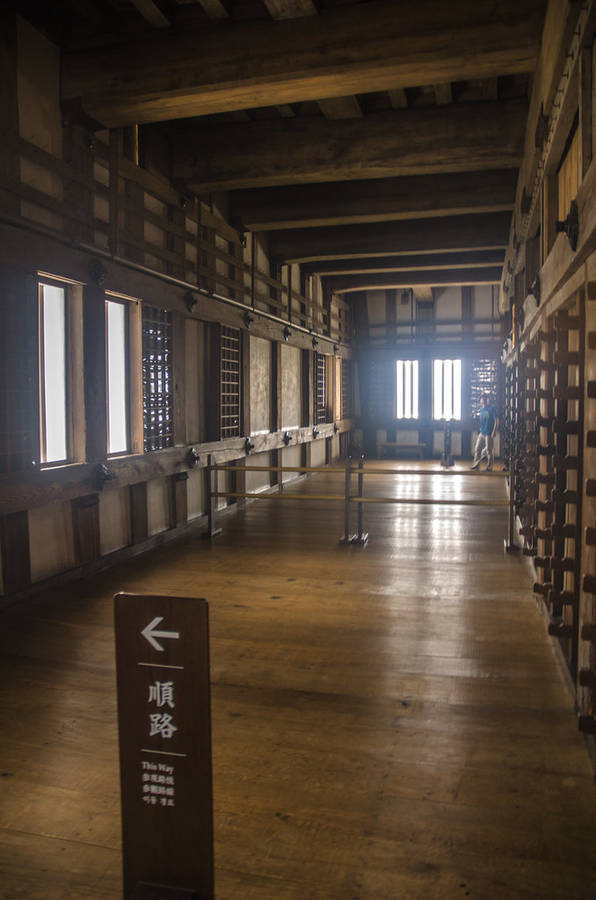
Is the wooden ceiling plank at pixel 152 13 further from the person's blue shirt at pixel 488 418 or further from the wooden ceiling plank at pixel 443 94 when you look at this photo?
the person's blue shirt at pixel 488 418

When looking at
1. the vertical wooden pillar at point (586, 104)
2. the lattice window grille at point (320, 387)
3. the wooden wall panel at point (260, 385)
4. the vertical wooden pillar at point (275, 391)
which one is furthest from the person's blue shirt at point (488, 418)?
the vertical wooden pillar at point (586, 104)

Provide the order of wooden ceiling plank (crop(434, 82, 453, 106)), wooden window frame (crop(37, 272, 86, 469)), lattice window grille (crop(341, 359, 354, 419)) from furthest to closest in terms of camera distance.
A: lattice window grille (crop(341, 359, 354, 419)) < wooden ceiling plank (crop(434, 82, 453, 106)) < wooden window frame (crop(37, 272, 86, 469))

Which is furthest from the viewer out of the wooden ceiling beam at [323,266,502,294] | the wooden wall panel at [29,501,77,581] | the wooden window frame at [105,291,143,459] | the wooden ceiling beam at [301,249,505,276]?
the wooden ceiling beam at [323,266,502,294]

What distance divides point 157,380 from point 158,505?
1.31 metres

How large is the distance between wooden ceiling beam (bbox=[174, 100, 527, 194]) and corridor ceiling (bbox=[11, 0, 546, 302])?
12 millimetres

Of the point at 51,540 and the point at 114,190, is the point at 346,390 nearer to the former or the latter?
the point at 114,190

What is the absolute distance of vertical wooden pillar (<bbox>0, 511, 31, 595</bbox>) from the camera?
4.64 meters

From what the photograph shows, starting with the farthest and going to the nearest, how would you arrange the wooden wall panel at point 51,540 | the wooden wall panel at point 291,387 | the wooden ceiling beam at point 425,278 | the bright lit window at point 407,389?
the bright lit window at point 407,389
the wooden ceiling beam at point 425,278
the wooden wall panel at point 291,387
the wooden wall panel at point 51,540

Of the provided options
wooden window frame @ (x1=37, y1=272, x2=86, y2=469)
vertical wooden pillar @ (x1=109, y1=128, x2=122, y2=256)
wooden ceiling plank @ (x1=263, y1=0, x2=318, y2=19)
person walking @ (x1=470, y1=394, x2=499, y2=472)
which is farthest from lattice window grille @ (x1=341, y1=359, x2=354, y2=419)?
wooden ceiling plank @ (x1=263, y1=0, x2=318, y2=19)

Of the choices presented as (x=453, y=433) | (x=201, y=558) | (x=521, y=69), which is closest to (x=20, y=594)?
(x=201, y=558)

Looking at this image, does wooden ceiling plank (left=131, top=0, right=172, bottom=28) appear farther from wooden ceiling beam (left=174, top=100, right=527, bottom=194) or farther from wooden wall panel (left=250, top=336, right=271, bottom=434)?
wooden wall panel (left=250, top=336, right=271, bottom=434)

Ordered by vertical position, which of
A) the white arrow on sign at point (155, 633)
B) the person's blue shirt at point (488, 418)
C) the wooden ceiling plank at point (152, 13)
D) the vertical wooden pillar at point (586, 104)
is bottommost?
the white arrow on sign at point (155, 633)

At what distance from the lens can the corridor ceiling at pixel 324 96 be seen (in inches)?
179

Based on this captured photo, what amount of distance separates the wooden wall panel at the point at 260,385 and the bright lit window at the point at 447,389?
7.39 meters
